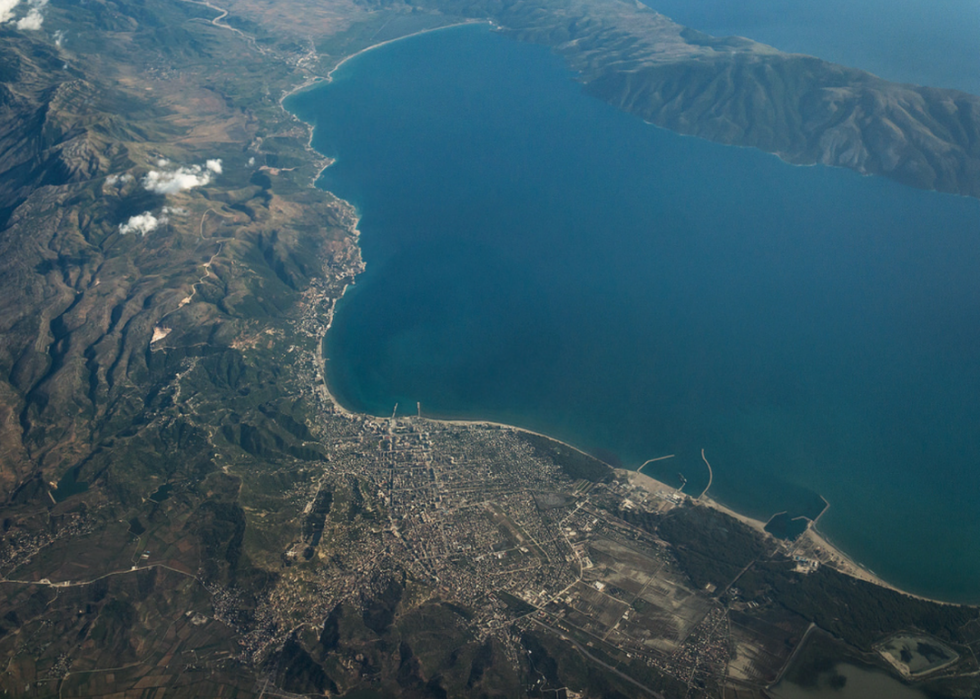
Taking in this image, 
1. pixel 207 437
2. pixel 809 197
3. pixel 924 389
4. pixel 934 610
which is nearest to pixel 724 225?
pixel 809 197

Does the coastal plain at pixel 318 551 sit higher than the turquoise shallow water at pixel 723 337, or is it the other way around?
the turquoise shallow water at pixel 723 337

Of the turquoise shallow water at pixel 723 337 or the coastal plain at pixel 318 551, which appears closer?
the coastal plain at pixel 318 551

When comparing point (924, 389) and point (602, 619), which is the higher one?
point (924, 389)

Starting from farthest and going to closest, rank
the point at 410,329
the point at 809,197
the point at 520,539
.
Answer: the point at 809,197 → the point at 410,329 → the point at 520,539

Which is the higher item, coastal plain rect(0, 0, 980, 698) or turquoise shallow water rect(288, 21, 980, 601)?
turquoise shallow water rect(288, 21, 980, 601)

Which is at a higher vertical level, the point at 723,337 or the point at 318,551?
the point at 723,337

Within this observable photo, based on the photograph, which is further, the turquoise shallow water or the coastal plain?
the turquoise shallow water

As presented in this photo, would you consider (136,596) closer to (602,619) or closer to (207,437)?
(207,437)

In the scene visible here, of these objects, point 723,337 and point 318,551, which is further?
→ point 723,337
